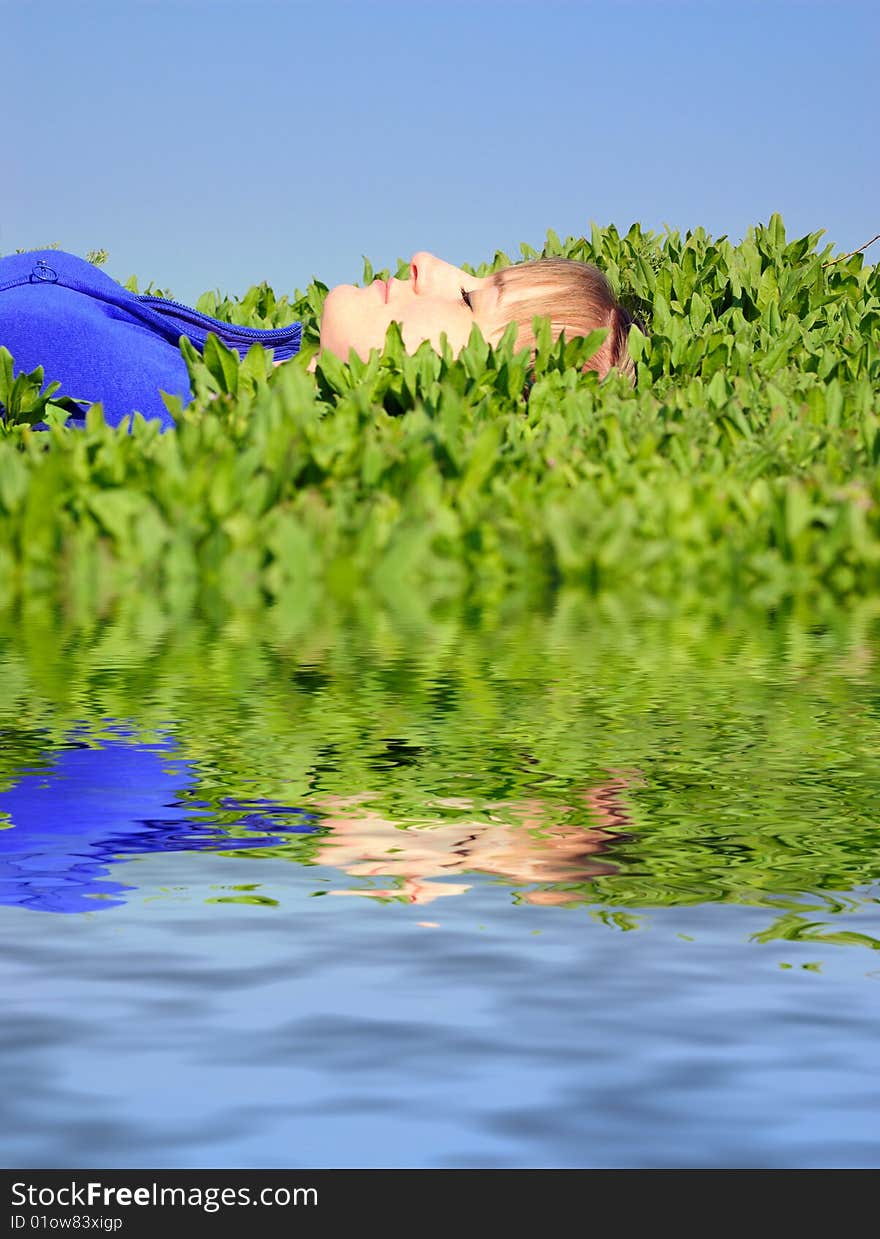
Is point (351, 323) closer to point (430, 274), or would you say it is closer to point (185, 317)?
point (430, 274)

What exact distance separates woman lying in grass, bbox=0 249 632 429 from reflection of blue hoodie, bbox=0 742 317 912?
500 centimetres

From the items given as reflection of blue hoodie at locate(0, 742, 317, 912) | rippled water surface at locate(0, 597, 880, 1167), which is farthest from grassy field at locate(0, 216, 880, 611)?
reflection of blue hoodie at locate(0, 742, 317, 912)

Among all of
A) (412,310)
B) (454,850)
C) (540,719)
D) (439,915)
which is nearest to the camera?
(439,915)

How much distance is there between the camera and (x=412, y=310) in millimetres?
8203

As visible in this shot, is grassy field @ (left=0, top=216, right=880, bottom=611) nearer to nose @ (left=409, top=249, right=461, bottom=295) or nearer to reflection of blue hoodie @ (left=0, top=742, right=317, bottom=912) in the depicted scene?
nose @ (left=409, top=249, right=461, bottom=295)

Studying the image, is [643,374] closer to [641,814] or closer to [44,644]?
[44,644]

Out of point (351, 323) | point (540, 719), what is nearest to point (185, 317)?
point (351, 323)

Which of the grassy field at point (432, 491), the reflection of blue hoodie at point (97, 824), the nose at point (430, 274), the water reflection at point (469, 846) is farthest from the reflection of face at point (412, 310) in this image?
the water reflection at point (469, 846)

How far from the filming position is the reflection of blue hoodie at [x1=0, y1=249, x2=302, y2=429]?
787 cm

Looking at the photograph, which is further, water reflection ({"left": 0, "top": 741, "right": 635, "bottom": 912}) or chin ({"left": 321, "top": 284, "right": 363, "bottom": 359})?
chin ({"left": 321, "top": 284, "right": 363, "bottom": 359})

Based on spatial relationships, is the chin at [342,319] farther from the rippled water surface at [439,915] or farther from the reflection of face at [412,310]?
the rippled water surface at [439,915]

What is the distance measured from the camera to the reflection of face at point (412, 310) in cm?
809

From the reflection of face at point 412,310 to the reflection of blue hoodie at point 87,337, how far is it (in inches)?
29.5

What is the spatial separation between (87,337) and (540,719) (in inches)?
196
